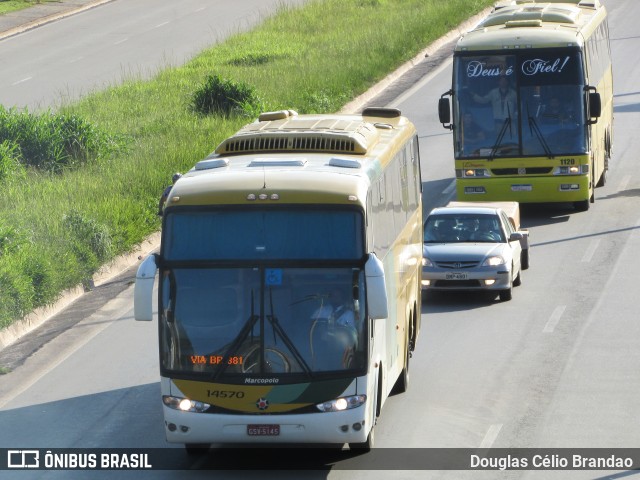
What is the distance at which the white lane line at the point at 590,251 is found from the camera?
26.0m

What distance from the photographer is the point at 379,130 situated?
17.6 meters

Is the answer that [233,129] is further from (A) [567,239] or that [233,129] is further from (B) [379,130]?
(B) [379,130]

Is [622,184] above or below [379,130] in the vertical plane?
below

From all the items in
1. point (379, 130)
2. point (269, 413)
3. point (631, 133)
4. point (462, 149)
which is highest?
point (379, 130)

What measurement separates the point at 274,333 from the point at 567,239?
49.5 feet

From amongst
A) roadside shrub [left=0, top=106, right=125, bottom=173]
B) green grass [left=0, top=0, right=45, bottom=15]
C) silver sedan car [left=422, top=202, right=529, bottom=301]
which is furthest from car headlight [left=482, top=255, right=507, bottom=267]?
Result: green grass [left=0, top=0, right=45, bottom=15]

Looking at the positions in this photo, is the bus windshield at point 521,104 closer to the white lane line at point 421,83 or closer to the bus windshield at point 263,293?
the white lane line at point 421,83

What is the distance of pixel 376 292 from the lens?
44.5 ft

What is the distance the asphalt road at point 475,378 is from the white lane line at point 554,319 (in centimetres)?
3

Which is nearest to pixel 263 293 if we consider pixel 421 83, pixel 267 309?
pixel 267 309

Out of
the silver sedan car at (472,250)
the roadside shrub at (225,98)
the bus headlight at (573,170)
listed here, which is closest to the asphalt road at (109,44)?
the roadside shrub at (225,98)

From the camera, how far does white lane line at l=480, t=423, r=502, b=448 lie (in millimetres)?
15305

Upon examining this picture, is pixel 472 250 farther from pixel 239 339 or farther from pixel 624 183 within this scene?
pixel 624 183

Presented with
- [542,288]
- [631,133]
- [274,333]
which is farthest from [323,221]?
[631,133]
